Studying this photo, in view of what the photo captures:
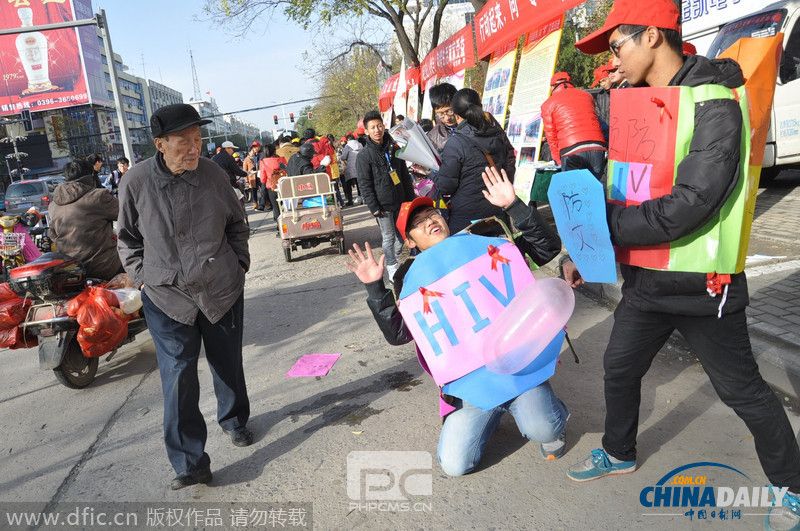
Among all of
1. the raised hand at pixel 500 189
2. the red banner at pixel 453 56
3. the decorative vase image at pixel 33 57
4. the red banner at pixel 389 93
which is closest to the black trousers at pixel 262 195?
the red banner at pixel 453 56

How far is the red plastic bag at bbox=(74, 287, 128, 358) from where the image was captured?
4.47m

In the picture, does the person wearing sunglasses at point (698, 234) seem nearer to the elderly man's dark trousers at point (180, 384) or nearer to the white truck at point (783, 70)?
A: the elderly man's dark trousers at point (180, 384)

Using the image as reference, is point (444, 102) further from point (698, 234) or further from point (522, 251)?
point (698, 234)

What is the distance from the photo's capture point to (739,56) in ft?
6.86

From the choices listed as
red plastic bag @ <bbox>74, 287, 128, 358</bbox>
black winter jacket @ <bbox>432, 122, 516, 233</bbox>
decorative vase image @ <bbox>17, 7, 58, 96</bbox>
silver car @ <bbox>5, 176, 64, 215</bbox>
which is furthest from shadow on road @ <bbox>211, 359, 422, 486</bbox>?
decorative vase image @ <bbox>17, 7, 58, 96</bbox>

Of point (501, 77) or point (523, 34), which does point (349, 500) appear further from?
point (501, 77)

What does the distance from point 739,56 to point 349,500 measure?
8.37ft

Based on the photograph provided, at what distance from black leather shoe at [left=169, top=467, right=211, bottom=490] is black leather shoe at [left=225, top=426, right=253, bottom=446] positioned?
38 centimetres

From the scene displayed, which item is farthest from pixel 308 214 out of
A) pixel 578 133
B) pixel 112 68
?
pixel 112 68

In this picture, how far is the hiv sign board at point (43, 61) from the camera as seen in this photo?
2062 inches

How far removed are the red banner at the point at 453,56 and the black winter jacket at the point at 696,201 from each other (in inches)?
379

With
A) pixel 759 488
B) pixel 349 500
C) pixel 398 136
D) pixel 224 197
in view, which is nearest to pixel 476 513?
pixel 349 500

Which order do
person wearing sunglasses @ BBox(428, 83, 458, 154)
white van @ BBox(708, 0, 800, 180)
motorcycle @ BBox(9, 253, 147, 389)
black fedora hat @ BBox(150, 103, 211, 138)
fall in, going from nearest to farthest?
1. black fedora hat @ BBox(150, 103, 211, 138)
2. motorcycle @ BBox(9, 253, 147, 389)
3. person wearing sunglasses @ BBox(428, 83, 458, 154)
4. white van @ BBox(708, 0, 800, 180)

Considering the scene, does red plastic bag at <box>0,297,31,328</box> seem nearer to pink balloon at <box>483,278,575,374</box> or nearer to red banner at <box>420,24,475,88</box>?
pink balloon at <box>483,278,575,374</box>
